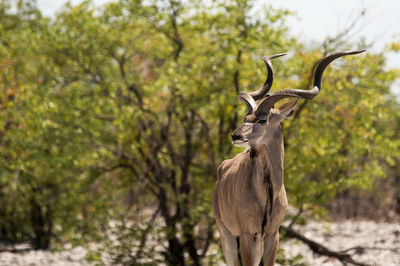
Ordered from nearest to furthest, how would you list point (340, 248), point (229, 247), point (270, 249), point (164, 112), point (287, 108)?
point (287, 108)
point (270, 249)
point (229, 247)
point (164, 112)
point (340, 248)

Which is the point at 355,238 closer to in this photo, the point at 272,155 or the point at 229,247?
the point at 229,247

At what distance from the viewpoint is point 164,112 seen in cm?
1149

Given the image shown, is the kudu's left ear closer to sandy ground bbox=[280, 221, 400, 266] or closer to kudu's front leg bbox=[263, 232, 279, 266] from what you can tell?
kudu's front leg bbox=[263, 232, 279, 266]

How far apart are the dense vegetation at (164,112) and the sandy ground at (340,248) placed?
2.03 m

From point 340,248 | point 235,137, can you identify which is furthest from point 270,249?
point 340,248

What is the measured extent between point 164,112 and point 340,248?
803 cm

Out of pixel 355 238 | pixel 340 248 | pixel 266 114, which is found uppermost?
pixel 266 114

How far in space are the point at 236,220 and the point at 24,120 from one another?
6538 mm

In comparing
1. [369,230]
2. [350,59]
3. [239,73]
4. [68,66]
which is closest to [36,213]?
[68,66]

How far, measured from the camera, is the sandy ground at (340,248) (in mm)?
13180

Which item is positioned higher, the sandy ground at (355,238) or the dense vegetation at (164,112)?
the dense vegetation at (164,112)

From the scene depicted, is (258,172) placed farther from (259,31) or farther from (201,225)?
(201,225)

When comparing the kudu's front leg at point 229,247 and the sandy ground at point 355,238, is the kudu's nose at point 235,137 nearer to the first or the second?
the kudu's front leg at point 229,247

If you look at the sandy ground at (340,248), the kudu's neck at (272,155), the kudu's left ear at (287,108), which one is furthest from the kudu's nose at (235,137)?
the sandy ground at (340,248)
